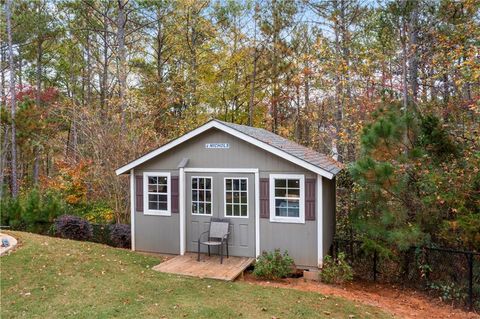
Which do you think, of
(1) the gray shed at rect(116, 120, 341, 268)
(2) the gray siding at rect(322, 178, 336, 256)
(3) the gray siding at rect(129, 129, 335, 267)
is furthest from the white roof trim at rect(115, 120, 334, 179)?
(2) the gray siding at rect(322, 178, 336, 256)

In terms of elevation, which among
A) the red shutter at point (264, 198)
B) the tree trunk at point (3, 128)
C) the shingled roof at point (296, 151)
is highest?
the tree trunk at point (3, 128)

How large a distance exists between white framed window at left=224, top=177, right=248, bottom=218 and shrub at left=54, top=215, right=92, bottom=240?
15.1ft

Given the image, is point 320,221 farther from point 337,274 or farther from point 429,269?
point 429,269

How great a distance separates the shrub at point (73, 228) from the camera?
10.4 metres

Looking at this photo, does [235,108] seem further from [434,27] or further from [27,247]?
[27,247]

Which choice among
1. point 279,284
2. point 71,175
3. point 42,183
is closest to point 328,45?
point 279,284

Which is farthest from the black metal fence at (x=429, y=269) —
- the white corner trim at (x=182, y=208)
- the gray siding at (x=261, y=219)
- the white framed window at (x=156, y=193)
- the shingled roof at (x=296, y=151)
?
the white framed window at (x=156, y=193)

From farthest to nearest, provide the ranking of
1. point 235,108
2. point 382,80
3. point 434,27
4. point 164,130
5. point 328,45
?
point 235,108
point 164,130
point 328,45
point 382,80
point 434,27

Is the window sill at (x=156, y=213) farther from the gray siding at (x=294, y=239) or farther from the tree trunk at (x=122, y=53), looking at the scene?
the tree trunk at (x=122, y=53)

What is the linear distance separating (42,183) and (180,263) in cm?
1080

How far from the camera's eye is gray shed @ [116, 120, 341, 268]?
8016mm

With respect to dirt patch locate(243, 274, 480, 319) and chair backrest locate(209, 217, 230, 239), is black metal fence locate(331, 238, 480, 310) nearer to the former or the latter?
dirt patch locate(243, 274, 480, 319)

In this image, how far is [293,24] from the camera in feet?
52.0

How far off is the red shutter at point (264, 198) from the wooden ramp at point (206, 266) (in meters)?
1.12
